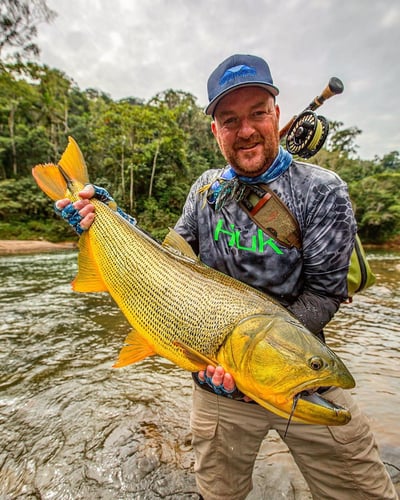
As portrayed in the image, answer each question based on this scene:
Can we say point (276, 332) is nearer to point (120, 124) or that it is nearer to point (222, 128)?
point (222, 128)

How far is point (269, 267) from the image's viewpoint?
194cm

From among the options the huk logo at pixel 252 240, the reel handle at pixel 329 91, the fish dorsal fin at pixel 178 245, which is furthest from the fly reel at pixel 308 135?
the fish dorsal fin at pixel 178 245

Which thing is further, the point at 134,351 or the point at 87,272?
the point at 87,272

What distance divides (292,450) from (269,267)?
44.6 inches

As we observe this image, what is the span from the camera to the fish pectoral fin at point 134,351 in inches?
74.4

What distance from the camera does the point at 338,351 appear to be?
5117 mm

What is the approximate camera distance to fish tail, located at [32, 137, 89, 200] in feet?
7.57

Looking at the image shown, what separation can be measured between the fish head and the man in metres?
0.31

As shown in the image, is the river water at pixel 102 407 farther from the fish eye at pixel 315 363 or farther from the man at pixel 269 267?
the fish eye at pixel 315 363

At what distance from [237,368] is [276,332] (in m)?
0.26

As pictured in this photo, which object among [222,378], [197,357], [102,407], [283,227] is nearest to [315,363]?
[222,378]

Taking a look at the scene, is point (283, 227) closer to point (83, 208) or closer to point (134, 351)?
point (134, 351)

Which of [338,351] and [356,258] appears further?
[338,351]

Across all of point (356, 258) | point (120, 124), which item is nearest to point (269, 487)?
point (356, 258)
